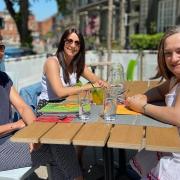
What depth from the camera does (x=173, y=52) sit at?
7.53ft

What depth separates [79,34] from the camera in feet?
12.6

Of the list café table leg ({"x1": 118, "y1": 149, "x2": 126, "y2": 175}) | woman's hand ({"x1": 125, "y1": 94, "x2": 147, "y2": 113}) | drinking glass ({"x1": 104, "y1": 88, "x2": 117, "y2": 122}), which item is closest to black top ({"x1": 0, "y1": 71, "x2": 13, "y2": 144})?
drinking glass ({"x1": 104, "y1": 88, "x2": 117, "y2": 122})

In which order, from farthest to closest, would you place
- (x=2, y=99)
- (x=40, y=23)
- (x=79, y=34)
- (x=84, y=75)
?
(x=40, y=23) → (x=84, y=75) → (x=79, y=34) → (x=2, y=99)

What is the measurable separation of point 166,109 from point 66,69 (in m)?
1.75

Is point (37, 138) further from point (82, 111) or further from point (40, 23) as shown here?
point (40, 23)

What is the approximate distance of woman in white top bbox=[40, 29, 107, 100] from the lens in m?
3.43

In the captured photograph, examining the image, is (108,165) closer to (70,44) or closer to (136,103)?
(136,103)

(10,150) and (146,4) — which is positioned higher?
(146,4)

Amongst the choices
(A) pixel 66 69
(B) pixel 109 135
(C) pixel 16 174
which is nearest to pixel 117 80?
(A) pixel 66 69

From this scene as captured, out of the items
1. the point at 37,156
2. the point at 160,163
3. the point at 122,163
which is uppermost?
the point at 160,163

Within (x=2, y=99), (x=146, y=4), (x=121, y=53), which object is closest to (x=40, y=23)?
(x=146, y=4)

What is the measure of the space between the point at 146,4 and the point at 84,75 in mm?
20706

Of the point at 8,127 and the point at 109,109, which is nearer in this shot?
the point at 109,109

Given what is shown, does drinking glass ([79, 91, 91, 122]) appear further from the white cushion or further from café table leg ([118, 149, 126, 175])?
café table leg ([118, 149, 126, 175])
